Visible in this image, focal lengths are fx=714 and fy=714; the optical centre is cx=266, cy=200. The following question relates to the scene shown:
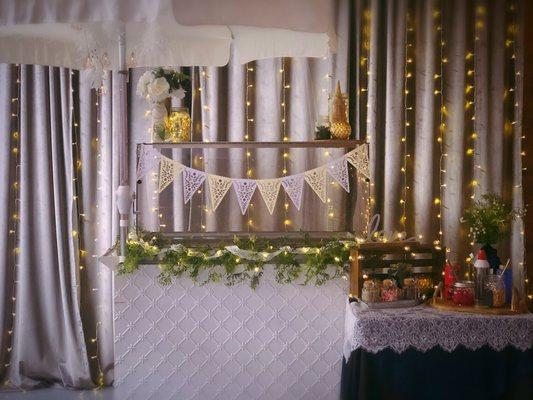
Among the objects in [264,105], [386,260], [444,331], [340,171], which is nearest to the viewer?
[444,331]

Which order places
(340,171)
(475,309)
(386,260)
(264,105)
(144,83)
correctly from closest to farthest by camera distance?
(475,309)
(386,260)
(340,171)
(144,83)
(264,105)

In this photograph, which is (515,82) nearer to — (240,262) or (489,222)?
(489,222)

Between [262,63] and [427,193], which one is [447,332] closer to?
[427,193]

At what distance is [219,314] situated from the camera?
365cm

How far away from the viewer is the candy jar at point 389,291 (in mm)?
3383

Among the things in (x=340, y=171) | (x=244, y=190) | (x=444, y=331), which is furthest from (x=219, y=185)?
(x=444, y=331)

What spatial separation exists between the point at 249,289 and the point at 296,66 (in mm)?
1349

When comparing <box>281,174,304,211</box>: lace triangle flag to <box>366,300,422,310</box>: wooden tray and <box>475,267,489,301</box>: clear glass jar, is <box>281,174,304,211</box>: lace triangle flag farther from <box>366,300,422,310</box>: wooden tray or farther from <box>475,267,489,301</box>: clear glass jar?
<box>475,267,489,301</box>: clear glass jar

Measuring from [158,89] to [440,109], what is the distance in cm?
159

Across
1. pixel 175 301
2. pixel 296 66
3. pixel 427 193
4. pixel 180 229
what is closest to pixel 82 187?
pixel 180 229

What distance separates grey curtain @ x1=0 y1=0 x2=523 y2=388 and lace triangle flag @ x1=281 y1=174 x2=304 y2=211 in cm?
30

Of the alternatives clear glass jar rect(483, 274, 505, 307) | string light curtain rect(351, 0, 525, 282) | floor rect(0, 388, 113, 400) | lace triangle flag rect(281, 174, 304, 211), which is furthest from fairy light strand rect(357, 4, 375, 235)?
Answer: floor rect(0, 388, 113, 400)

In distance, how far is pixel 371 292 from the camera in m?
3.37

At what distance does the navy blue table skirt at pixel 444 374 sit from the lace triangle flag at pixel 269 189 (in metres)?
0.98
